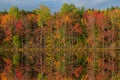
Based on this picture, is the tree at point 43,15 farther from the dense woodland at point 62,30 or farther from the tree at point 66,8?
the tree at point 66,8

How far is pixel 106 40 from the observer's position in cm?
6556

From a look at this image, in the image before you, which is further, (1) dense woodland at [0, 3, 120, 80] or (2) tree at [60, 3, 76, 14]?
(2) tree at [60, 3, 76, 14]

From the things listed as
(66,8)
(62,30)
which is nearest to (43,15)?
(62,30)

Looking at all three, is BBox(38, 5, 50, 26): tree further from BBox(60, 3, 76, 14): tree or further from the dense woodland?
BBox(60, 3, 76, 14): tree

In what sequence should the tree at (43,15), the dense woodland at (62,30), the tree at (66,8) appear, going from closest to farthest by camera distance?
the dense woodland at (62,30) → the tree at (43,15) → the tree at (66,8)

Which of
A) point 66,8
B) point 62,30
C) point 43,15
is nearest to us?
point 62,30

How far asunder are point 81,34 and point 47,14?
7067mm

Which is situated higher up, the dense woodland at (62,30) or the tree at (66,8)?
the tree at (66,8)

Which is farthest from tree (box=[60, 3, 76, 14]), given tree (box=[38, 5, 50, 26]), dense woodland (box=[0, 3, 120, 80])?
tree (box=[38, 5, 50, 26])

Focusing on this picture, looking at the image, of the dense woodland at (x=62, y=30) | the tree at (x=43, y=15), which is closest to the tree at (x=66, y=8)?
the dense woodland at (x=62, y=30)

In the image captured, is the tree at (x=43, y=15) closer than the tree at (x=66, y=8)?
Yes

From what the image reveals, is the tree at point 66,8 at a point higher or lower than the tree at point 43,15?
higher

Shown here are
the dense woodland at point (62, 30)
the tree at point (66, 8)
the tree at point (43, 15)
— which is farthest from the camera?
the tree at point (66, 8)

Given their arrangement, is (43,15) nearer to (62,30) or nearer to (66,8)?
(62,30)
